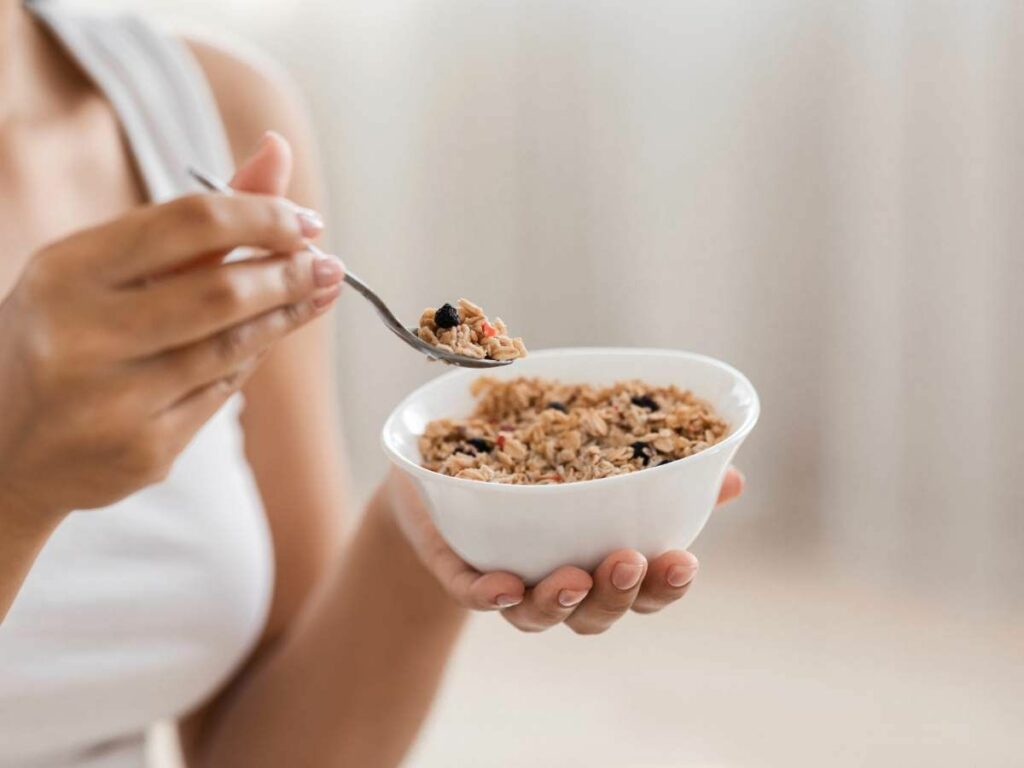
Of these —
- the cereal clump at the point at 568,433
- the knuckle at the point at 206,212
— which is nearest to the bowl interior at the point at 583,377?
the cereal clump at the point at 568,433

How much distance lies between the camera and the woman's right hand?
559mm

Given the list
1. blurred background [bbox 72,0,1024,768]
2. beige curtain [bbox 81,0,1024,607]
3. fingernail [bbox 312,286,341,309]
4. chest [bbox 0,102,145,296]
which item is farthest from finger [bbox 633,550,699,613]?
beige curtain [bbox 81,0,1024,607]

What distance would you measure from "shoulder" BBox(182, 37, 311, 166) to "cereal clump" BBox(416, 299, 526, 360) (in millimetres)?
546

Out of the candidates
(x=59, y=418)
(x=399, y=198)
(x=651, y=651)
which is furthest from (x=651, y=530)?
(x=399, y=198)

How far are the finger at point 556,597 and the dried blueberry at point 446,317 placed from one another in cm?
19

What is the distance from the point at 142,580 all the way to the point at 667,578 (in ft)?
1.86

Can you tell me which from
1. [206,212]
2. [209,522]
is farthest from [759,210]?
[206,212]

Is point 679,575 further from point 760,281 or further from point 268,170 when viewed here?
point 760,281

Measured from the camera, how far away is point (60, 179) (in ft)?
3.57

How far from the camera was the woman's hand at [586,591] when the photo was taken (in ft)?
2.12

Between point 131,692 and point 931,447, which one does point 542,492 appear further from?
point 931,447

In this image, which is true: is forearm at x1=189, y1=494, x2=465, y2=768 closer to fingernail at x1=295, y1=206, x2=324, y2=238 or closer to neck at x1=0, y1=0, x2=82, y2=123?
fingernail at x1=295, y1=206, x2=324, y2=238

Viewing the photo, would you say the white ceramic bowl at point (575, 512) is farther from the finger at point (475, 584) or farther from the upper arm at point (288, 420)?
the upper arm at point (288, 420)

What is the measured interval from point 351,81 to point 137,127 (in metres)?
1.57
